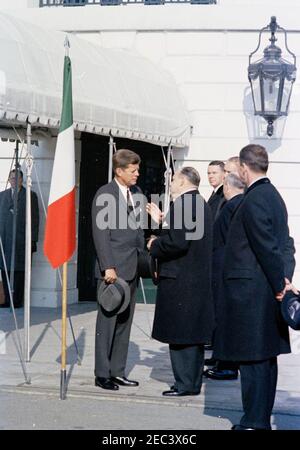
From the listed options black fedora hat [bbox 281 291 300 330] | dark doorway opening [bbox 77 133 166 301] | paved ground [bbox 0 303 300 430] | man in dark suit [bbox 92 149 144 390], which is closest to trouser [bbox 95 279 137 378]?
man in dark suit [bbox 92 149 144 390]

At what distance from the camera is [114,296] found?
796 cm

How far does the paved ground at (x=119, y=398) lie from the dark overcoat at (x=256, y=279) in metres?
0.74

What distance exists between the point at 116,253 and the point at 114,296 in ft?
1.26

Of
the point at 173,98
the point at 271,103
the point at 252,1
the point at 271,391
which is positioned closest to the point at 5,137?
the point at 173,98

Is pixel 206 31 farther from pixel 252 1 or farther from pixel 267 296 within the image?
pixel 267 296

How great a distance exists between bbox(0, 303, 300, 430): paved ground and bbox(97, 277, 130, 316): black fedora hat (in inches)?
26.8

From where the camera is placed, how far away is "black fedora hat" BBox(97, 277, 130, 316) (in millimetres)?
7965

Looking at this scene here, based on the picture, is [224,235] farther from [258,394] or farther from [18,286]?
[18,286]

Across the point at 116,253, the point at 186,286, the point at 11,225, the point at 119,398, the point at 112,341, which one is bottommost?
the point at 119,398

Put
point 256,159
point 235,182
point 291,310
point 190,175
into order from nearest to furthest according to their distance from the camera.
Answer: point 291,310 → point 256,159 → point 190,175 → point 235,182

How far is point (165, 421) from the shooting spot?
695cm

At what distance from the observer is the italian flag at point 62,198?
7992mm

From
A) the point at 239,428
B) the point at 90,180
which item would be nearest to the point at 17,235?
the point at 90,180

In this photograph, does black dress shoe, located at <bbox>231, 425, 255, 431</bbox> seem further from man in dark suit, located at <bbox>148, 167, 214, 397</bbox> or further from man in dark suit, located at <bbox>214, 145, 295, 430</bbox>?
man in dark suit, located at <bbox>148, 167, 214, 397</bbox>
